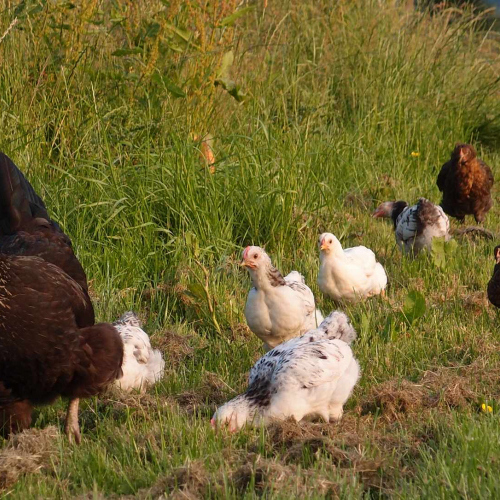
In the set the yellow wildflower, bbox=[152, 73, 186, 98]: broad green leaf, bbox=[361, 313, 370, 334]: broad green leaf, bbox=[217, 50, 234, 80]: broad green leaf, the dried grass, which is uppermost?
bbox=[217, 50, 234, 80]: broad green leaf

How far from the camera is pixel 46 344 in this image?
13.4 ft

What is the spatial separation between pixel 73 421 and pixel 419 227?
3.82m

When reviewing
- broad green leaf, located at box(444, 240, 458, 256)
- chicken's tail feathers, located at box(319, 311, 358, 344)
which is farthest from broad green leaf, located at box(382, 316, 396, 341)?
broad green leaf, located at box(444, 240, 458, 256)

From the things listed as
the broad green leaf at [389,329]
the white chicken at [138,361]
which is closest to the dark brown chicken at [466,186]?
the broad green leaf at [389,329]

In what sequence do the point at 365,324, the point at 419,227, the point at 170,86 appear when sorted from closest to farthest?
the point at 365,324, the point at 170,86, the point at 419,227

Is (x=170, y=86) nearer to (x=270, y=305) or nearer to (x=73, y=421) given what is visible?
(x=270, y=305)

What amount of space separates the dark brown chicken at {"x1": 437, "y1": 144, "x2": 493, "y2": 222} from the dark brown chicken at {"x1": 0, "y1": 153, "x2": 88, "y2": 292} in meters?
4.53

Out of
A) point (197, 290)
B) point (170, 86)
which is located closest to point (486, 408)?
point (197, 290)

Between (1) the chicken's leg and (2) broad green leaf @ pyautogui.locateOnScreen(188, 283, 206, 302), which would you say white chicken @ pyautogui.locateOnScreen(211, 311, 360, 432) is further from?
(2) broad green leaf @ pyautogui.locateOnScreen(188, 283, 206, 302)

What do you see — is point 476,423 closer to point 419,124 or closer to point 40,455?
point 40,455

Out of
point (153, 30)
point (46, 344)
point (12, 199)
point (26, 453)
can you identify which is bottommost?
point (26, 453)

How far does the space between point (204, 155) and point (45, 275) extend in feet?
10.7

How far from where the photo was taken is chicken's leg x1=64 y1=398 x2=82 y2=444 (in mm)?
4236

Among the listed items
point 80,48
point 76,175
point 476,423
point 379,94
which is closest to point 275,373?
point 476,423
